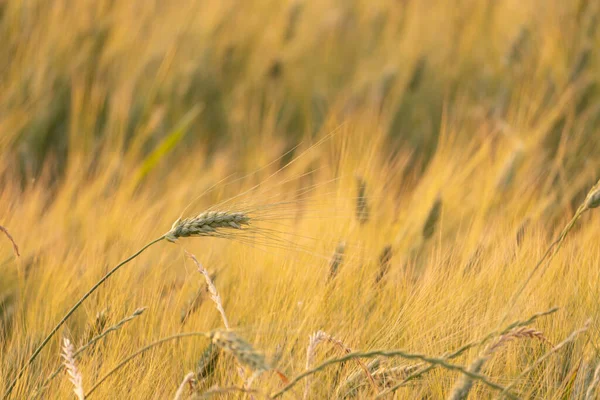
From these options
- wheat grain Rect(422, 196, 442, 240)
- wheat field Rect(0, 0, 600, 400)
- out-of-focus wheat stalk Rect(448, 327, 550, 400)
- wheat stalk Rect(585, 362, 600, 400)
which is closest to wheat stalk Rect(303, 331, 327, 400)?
wheat field Rect(0, 0, 600, 400)

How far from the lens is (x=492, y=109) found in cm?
284

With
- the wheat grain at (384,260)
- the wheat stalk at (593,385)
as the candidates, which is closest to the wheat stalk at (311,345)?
the wheat stalk at (593,385)

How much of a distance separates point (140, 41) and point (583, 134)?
1.60 meters

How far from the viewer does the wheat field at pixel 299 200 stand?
3.68 ft

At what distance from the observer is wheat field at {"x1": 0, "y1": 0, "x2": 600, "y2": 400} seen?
112 centimetres

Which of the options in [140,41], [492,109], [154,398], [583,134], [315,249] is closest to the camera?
[154,398]

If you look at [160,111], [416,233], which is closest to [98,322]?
[416,233]

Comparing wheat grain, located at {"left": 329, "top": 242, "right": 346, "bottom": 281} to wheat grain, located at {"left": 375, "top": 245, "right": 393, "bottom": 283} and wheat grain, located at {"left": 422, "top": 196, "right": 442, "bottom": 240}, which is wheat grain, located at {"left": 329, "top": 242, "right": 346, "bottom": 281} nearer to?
wheat grain, located at {"left": 375, "top": 245, "right": 393, "bottom": 283}

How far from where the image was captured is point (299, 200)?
3.81 feet

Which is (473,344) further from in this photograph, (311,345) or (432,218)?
(432,218)

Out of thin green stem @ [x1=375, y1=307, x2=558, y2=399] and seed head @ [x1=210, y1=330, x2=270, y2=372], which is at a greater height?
seed head @ [x1=210, y1=330, x2=270, y2=372]

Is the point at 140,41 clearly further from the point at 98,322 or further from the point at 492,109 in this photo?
the point at 98,322

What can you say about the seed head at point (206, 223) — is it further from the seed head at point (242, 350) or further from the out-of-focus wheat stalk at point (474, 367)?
the out-of-focus wheat stalk at point (474, 367)

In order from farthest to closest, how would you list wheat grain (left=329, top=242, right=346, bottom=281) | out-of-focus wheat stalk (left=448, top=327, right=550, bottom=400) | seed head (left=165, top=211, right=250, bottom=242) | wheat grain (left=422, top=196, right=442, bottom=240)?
1. wheat grain (left=422, top=196, right=442, bottom=240)
2. wheat grain (left=329, top=242, right=346, bottom=281)
3. seed head (left=165, top=211, right=250, bottom=242)
4. out-of-focus wheat stalk (left=448, top=327, right=550, bottom=400)
